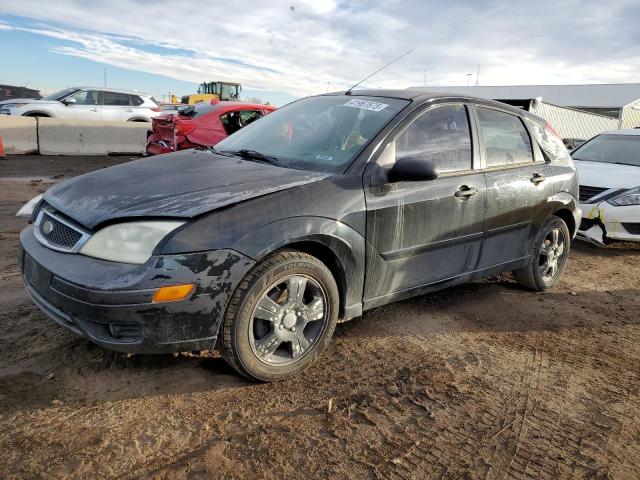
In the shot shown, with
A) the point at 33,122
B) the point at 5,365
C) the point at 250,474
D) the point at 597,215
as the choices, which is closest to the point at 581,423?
the point at 250,474

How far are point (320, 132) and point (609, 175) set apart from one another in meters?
4.89

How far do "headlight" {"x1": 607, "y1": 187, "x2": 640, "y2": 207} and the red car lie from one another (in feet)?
18.1

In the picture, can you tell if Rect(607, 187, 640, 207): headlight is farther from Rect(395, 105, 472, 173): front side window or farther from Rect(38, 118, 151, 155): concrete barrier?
Rect(38, 118, 151, 155): concrete barrier

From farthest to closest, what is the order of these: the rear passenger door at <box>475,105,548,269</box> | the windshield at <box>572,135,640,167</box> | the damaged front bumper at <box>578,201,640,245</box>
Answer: the windshield at <box>572,135,640,167</box>
the damaged front bumper at <box>578,201,640,245</box>
the rear passenger door at <box>475,105,548,269</box>

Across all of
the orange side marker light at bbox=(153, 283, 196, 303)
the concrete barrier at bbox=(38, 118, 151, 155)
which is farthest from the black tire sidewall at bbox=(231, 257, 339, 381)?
the concrete barrier at bbox=(38, 118, 151, 155)

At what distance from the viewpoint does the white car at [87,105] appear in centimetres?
1498

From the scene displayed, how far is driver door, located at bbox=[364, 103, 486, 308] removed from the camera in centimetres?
312

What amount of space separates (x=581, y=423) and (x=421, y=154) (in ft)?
6.06

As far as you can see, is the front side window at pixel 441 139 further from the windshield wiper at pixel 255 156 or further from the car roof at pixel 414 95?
the windshield wiper at pixel 255 156

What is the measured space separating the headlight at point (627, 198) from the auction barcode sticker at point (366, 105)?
4185 mm

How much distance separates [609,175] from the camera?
6.62 m

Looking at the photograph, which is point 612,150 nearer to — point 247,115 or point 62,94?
point 247,115

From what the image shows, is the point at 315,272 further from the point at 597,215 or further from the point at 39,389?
the point at 597,215

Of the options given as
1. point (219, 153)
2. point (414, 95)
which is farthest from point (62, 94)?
point (414, 95)
